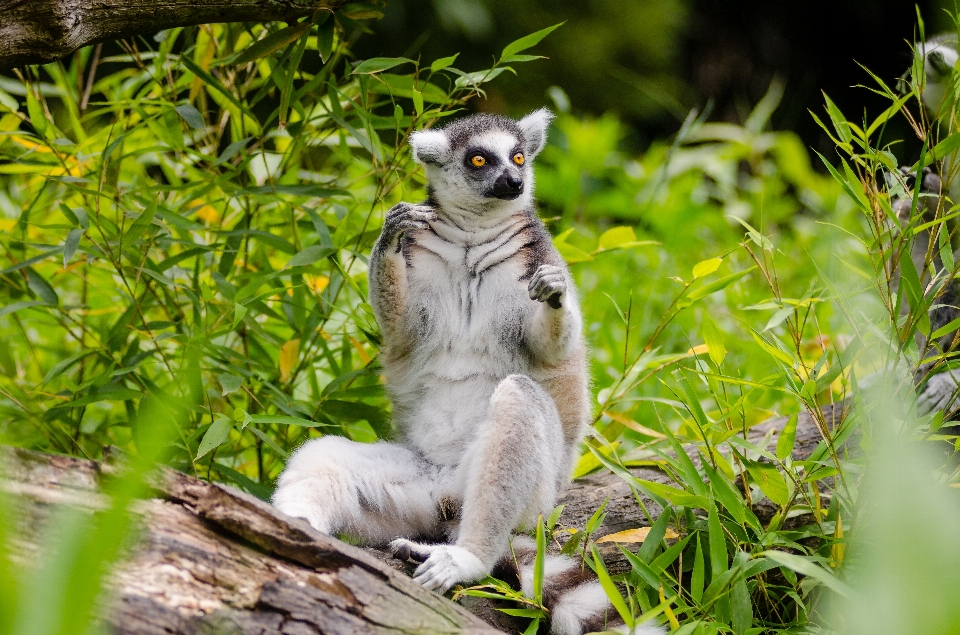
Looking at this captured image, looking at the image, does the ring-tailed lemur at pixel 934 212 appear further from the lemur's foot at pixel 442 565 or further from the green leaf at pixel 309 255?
the green leaf at pixel 309 255

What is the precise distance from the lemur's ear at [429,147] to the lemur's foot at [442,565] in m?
1.22

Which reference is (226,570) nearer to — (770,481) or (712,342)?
(770,481)

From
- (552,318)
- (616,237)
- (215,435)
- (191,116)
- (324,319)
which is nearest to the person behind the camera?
(215,435)

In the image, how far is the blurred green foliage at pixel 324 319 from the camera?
1.94 m

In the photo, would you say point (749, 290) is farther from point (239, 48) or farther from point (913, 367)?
point (239, 48)

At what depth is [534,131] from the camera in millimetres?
2793

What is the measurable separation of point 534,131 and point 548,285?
85 centimetres

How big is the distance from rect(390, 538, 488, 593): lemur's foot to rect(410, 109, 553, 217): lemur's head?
3.57 feet

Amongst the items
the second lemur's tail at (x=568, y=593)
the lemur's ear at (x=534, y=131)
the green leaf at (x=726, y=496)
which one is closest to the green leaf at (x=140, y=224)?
the lemur's ear at (x=534, y=131)

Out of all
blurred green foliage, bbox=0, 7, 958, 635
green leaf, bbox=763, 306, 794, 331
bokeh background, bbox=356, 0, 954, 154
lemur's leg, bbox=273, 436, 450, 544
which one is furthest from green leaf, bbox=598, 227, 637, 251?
bokeh background, bbox=356, 0, 954, 154

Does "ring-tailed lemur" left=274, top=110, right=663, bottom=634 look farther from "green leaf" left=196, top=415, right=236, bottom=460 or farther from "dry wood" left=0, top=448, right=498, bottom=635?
"dry wood" left=0, top=448, right=498, bottom=635

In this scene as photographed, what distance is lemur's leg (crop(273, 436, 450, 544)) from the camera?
78.2 inches

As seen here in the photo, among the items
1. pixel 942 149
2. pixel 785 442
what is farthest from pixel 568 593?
pixel 942 149

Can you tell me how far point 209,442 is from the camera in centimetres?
202
